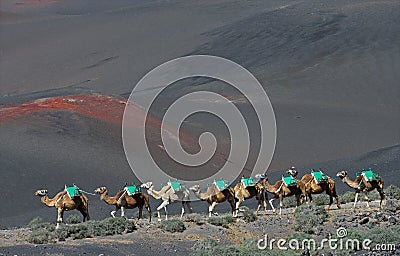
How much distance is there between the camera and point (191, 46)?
3233 inches

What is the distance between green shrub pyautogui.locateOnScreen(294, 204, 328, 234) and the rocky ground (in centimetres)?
9

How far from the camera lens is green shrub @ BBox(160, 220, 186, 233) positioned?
2023 centimetres

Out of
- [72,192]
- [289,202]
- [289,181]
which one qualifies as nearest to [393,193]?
[289,202]

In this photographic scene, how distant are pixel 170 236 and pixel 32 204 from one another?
16208mm

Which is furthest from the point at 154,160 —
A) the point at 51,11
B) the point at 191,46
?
the point at 51,11

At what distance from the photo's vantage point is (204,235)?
795 inches

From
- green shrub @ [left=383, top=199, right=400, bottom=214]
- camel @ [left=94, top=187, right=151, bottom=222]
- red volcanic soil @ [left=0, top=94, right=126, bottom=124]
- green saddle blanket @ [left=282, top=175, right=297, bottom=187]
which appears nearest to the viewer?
camel @ [left=94, top=187, right=151, bottom=222]

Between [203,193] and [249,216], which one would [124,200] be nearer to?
[203,193]

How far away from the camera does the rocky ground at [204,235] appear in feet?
58.6

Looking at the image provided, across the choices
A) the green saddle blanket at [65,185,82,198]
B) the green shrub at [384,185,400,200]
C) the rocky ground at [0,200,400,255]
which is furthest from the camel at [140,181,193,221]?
the green shrub at [384,185,400,200]

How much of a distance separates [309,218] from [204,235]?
8.85 feet

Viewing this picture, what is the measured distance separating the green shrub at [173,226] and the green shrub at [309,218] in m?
2.78

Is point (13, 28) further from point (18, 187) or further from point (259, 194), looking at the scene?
point (259, 194)

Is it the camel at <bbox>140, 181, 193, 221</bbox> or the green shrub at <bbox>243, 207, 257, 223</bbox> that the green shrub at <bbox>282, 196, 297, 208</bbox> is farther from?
the camel at <bbox>140, 181, 193, 221</bbox>
